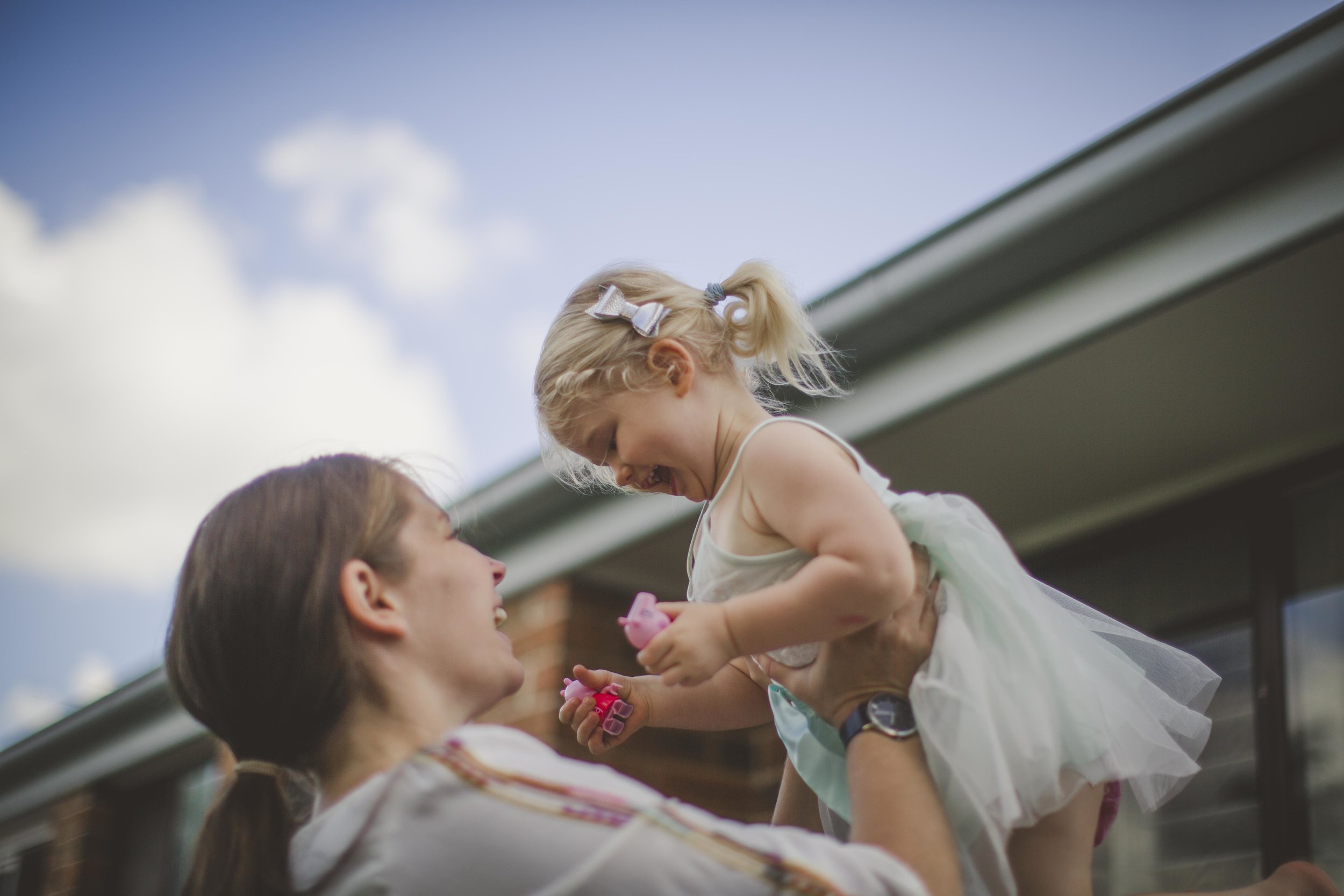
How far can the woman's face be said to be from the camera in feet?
4.28

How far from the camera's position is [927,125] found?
516 cm

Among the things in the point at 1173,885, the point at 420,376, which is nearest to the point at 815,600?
the point at 1173,885

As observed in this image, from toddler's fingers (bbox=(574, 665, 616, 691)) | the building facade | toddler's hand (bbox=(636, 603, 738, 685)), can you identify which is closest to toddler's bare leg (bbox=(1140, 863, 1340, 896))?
toddler's hand (bbox=(636, 603, 738, 685))

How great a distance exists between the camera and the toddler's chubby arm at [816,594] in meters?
1.28

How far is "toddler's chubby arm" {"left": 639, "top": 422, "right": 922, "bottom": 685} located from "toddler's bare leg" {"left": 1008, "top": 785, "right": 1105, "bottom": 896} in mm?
357

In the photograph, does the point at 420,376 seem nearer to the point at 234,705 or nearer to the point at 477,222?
the point at 477,222

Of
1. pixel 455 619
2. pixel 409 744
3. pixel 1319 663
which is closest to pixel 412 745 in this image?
pixel 409 744

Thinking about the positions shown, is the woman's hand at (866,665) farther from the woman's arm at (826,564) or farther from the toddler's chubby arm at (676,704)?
the toddler's chubby arm at (676,704)

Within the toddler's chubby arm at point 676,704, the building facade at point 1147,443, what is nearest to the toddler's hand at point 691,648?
the toddler's chubby arm at point 676,704

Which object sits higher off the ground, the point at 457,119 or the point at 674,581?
the point at 457,119

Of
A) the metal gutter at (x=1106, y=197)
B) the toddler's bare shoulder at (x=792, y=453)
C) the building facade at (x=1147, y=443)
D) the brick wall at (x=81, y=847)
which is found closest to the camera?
the toddler's bare shoulder at (x=792, y=453)

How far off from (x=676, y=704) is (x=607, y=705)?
0.13m

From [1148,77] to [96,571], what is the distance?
32.6 ft

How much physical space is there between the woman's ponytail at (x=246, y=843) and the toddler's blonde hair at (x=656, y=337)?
0.78m
